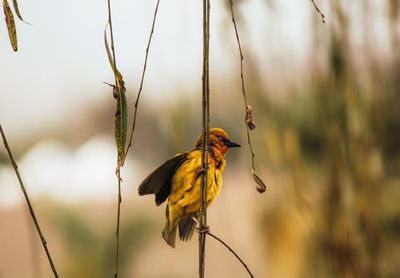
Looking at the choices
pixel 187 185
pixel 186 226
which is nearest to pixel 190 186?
pixel 187 185

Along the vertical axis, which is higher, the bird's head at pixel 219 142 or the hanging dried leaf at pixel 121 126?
the hanging dried leaf at pixel 121 126

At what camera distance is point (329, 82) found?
175 centimetres

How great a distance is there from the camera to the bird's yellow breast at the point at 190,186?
150 cm

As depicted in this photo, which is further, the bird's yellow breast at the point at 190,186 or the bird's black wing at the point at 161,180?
the bird's yellow breast at the point at 190,186

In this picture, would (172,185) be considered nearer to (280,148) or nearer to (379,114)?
(280,148)

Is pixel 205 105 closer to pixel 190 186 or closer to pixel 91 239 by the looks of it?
pixel 190 186

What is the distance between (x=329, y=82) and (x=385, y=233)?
68 cm

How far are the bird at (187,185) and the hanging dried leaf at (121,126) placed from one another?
1.78 ft

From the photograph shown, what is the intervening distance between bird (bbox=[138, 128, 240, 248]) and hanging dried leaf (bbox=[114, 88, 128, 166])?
21.3 inches

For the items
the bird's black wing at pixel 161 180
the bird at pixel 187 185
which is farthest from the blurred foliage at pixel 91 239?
the bird's black wing at pixel 161 180

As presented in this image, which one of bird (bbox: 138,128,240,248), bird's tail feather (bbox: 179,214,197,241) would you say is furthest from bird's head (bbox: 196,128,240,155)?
bird's tail feather (bbox: 179,214,197,241)

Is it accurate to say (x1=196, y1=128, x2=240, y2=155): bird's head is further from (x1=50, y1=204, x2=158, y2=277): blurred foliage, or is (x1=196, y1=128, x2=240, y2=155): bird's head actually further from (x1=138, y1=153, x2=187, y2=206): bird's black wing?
(x1=50, y1=204, x2=158, y2=277): blurred foliage

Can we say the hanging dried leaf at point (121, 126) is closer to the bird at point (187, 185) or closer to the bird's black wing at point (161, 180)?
the bird's black wing at point (161, 180)

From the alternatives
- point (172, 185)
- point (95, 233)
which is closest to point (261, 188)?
point (172, 185)
